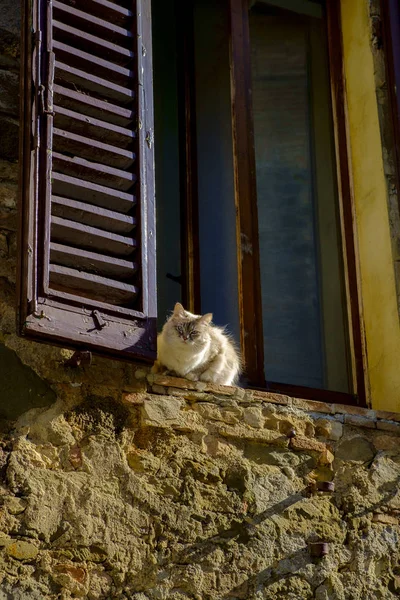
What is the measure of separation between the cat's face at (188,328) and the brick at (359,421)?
745 mm

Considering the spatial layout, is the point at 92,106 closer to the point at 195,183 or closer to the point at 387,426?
the point at 195,183

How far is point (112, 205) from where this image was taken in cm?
500

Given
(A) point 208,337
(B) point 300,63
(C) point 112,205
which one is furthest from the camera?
(B) point 300,63

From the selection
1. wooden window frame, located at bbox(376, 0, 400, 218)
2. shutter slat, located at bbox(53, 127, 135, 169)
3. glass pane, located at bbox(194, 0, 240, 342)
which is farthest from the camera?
glass pane, located at bbox(194, 0, 240, 342)

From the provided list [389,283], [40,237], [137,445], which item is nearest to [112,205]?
[40,237]

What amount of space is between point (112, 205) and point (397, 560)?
1865 millimetres

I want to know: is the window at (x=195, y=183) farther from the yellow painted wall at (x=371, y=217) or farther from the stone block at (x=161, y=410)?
the stone block at (x=161, y=410)

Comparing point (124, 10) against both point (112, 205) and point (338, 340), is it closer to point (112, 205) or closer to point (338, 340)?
point (112, 205)

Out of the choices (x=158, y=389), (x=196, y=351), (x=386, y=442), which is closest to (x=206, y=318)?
(x=196, y=351)

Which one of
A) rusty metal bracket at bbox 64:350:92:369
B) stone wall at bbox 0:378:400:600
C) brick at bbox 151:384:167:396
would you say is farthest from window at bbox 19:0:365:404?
stone wall at bbox 0:378:400:600

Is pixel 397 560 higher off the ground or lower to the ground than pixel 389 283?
lower

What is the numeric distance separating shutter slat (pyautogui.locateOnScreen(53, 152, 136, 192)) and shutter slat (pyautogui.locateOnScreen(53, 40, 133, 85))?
1.42ft

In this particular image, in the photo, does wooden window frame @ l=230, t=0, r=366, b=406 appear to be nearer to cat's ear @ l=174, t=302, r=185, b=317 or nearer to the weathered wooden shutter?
cat's ear @ l=174, t=302, r=185, b=317

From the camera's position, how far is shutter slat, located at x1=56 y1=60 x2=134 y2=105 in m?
5.05
